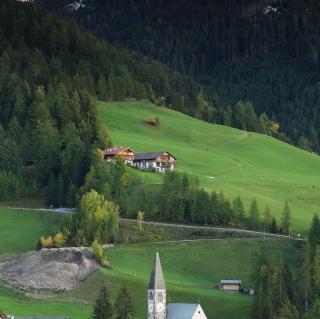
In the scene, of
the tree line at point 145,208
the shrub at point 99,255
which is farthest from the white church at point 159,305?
the tree line at point 145,208

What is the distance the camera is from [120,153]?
7347 inches

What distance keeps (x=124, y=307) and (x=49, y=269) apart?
2778 centimetres

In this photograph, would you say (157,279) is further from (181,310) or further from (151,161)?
(151,161)

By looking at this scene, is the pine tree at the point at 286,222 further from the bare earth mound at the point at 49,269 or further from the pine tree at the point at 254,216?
the bare earth mound at the point at 49,269

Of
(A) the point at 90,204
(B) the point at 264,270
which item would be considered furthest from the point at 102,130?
(B) the point at 264,270

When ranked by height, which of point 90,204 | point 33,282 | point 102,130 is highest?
point 102,130

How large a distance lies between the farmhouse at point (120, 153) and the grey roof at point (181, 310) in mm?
68456

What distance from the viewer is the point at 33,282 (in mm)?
140750

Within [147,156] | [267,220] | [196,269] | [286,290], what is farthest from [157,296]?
[147,156]

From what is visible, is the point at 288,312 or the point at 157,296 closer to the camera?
the point at 157,296

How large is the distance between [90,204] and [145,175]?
82.3 ft

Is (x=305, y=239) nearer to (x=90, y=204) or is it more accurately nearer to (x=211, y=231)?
(x=211, y=231)

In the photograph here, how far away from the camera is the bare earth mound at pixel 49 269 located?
14025 cm

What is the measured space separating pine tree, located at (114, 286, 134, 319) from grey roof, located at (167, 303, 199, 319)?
395 cm
